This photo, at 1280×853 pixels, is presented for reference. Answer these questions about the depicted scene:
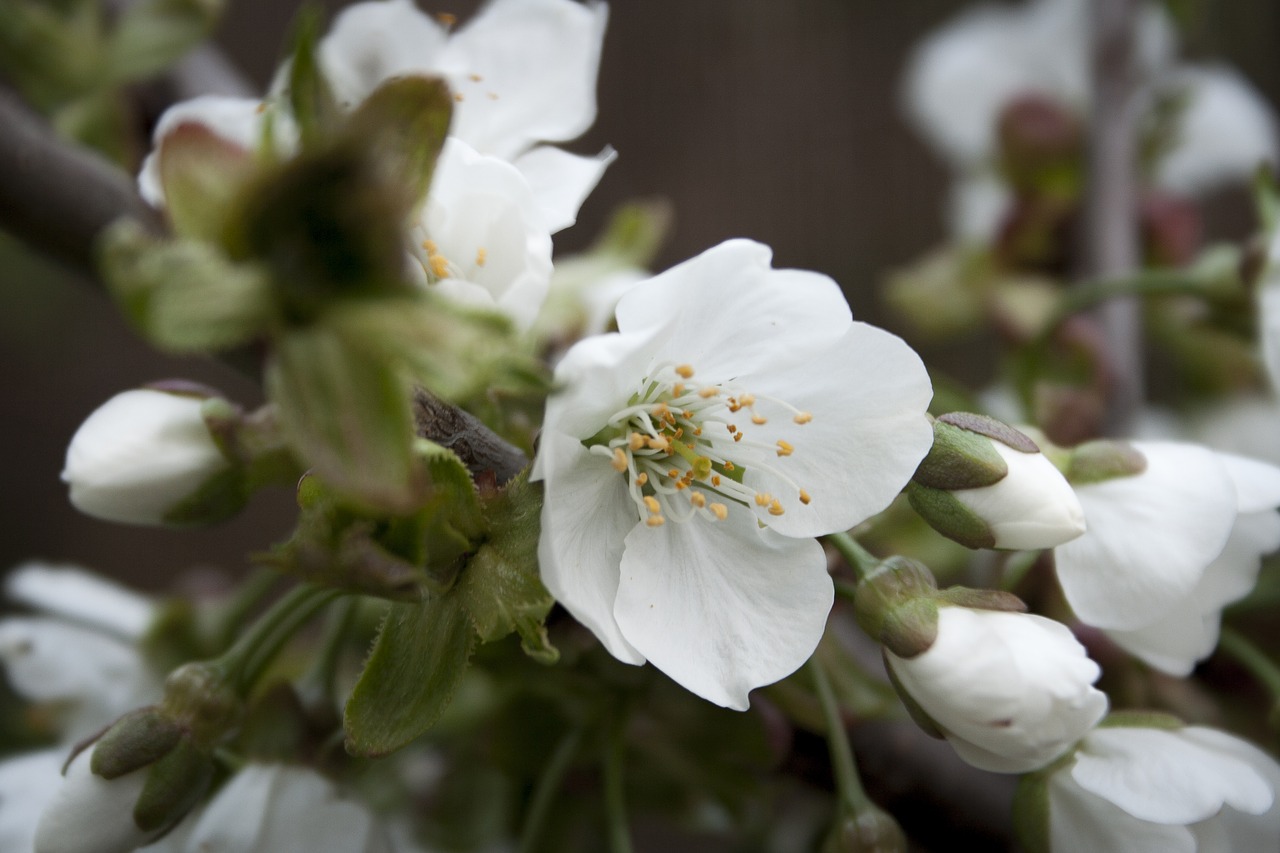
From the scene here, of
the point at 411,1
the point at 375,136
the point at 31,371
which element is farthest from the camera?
the point at 31,371

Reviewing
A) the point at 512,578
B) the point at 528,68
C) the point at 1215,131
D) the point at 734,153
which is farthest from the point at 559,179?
the point at 734,153

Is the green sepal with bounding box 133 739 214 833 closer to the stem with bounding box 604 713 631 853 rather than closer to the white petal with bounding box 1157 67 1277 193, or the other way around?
the stem with bounding box 604 713 631 853

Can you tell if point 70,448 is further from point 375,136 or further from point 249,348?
point 375,136

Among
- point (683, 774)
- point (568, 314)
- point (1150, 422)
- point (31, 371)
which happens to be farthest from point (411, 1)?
point (31, 371)

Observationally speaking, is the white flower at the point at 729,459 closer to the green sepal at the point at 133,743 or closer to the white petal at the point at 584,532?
the white petal at the point at 584,532

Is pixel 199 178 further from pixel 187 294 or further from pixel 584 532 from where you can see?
pixel 584 532

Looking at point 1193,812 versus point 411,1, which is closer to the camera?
point 1193,812
